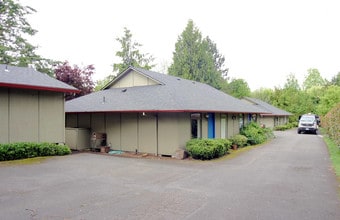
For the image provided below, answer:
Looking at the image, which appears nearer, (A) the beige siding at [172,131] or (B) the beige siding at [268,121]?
(A) the beige siding at [172,131]

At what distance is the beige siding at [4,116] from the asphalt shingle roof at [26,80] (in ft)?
1.93

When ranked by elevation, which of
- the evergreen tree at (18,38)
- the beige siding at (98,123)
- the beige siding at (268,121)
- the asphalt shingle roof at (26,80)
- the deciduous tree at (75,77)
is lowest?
the beige siding at (268,121)

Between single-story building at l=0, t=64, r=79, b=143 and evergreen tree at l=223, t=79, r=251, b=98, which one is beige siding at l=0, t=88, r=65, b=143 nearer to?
single-story building at l=0, t=64, r=79, b=143

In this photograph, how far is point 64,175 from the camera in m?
9.16

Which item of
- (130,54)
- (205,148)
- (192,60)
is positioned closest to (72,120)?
(205,148)

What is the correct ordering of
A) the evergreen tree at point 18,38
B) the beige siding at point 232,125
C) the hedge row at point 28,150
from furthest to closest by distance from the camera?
the evergreen tree at point 18,38, the beige siding at point 232,125, the hedge row at point 28,150

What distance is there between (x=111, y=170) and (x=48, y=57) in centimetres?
2360

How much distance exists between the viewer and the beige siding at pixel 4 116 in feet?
39.5

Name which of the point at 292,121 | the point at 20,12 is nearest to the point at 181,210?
the point at 20,12

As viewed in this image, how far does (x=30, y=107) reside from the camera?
13.1 metres

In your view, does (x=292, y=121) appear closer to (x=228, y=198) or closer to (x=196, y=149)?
(x=196, y=149)

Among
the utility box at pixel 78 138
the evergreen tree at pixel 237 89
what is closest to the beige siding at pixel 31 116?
the utility box at pixel 78 138

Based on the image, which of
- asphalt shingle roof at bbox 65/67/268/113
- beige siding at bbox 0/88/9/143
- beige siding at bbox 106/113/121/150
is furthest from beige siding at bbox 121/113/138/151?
beige siding at bbox 0/88/9/143

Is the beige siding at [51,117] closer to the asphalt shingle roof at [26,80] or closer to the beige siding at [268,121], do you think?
the asphalt shingle roof at [26,80]
